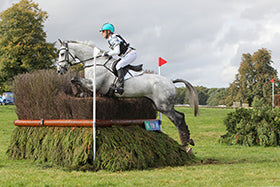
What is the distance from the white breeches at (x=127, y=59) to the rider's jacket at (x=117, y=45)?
0.12 m

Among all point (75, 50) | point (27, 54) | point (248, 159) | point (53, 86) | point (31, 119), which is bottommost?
point (248, 159)

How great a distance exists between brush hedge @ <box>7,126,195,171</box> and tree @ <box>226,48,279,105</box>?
39.5 meters

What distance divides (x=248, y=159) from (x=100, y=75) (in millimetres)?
3727

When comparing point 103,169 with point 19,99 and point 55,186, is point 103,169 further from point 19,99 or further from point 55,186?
point 19,99

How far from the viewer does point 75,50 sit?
6.76m

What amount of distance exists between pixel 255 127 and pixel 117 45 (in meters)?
5.95

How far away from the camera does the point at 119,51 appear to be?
20.7 ft

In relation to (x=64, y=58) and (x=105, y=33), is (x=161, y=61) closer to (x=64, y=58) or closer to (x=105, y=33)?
(x=105, y=33)

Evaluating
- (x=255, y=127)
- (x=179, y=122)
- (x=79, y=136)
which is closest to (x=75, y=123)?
(x=79, y=136)

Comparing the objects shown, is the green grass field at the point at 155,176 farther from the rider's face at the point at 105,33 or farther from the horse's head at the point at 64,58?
the rider's face at the point at 105,33

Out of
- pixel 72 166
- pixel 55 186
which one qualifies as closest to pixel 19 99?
pixel 72 166

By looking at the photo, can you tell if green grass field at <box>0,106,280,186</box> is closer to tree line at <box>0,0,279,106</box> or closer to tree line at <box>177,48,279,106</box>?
tree line at <box>0,0,279,106</box>

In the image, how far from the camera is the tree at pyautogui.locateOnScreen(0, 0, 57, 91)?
89.7 feet

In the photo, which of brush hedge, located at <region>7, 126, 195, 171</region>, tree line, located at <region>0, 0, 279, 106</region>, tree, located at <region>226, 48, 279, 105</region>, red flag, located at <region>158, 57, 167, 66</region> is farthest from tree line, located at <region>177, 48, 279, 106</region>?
brush hedge, located at <region>7, 126, 195, 171</region>
